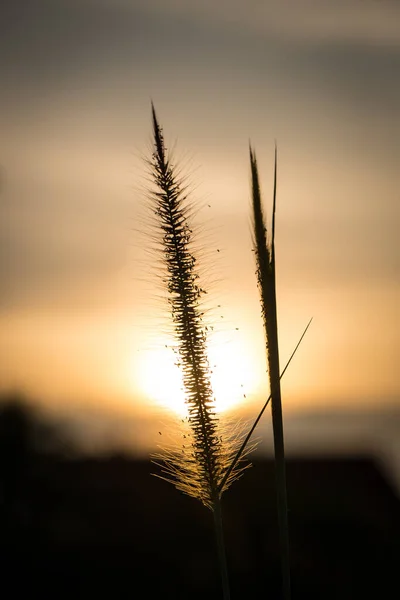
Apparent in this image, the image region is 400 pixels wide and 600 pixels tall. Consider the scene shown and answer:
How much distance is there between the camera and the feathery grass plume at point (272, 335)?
6.14 feet

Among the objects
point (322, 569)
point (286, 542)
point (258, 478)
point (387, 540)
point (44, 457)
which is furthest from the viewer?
point (44, 457)

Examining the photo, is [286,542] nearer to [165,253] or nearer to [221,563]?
[221,563]

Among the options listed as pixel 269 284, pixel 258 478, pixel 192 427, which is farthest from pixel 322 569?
pixel 269 284

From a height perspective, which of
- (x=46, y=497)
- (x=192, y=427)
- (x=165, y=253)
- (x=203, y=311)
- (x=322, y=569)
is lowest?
(x=322, y=569)

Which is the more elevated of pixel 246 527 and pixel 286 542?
pixel 286 542

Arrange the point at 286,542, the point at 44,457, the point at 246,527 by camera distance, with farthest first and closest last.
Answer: the point at 44,457
the point at 246,527
the point at 286,542

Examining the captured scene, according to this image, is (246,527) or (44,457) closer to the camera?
(246,527)

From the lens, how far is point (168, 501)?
656 centimetres

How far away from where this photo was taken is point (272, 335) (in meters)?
1.92

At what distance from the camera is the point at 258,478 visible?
6.45m

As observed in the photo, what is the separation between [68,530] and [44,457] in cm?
198

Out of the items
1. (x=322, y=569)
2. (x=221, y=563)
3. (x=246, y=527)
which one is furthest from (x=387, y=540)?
(x=221, y=563)

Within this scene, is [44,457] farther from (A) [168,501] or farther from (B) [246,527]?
→ (B) [246,527]

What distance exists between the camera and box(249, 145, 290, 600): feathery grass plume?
1.87 m
